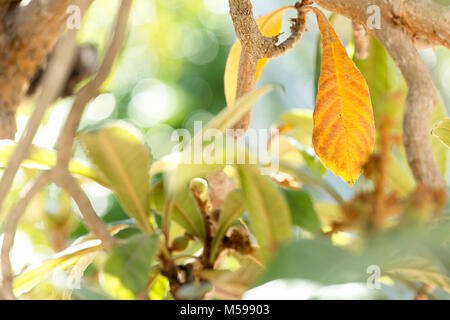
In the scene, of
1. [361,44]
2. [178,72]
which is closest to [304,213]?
[361,44]

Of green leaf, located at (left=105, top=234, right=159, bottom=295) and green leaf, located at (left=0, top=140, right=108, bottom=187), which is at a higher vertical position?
green leaf, located at (left=0, top=140, right=108, bottom=187)

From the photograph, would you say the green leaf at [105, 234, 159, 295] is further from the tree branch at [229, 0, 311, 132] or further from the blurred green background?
the blurred green background

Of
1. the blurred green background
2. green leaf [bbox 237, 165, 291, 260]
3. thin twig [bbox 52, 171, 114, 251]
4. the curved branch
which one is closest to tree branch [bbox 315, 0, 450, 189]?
the curved branch

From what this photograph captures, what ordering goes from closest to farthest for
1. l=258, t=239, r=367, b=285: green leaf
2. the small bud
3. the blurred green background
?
l=258, t=239, r=367, b=285: green leaf < the small bud < the blurred green background

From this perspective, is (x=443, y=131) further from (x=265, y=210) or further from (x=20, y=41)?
(x=20, y=41)

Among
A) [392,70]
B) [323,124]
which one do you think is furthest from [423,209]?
[392,70]

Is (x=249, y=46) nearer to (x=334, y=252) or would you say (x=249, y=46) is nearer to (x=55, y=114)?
(x=334, y=252)
